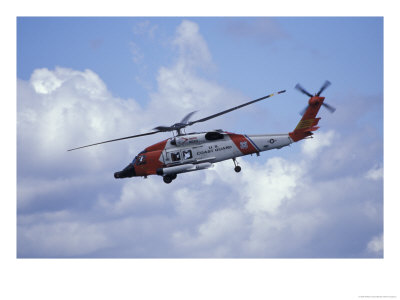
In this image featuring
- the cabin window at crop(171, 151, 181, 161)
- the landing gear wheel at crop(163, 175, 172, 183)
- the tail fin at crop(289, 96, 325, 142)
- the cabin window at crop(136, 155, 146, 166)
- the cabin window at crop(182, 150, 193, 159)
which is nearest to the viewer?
the tail fin at crop(289, 96, 325, 142)

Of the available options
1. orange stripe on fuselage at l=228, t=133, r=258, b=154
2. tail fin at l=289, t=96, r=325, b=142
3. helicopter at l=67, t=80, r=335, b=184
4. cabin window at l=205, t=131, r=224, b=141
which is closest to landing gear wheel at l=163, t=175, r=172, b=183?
helicopter at l=67, t=80, r=335, b=184

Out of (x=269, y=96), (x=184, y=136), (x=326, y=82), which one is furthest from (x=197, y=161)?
(x=326, y=82)

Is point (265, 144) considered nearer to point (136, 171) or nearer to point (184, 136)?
point (184, 136)

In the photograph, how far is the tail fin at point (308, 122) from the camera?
49781 mm

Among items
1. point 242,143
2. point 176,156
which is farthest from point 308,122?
point 176,156

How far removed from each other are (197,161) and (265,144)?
19.7 ft

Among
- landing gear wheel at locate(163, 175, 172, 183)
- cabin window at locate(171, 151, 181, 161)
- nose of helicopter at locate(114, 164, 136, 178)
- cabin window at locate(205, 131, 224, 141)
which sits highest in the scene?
cabin window at locate(205, 131, 224, 141)

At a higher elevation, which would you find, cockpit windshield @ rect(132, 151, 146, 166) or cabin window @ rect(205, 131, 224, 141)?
cabin window @ rect(205, 131, 224, 141)

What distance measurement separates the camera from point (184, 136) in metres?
51.1

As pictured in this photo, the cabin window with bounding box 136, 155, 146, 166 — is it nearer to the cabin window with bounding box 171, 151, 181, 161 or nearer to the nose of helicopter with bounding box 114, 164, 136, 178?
the nose of helicopter with bounding box 114, 164, 136, 178

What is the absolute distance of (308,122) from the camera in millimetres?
50062

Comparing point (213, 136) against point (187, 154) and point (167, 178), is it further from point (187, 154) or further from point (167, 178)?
point (167, 178)

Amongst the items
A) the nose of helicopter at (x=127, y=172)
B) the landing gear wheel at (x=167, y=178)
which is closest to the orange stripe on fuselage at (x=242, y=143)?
the landing gear wheel at (x=167, y=178)

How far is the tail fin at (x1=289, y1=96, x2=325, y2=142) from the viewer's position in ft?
163
